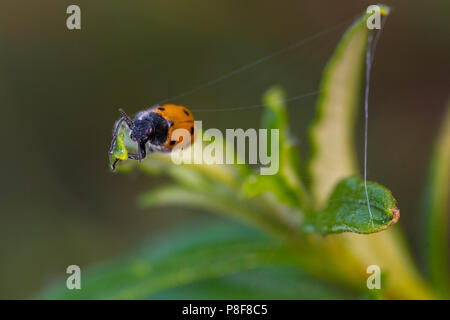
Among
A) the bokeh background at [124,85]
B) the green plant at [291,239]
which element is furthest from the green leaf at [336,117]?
the bokeh background at [124,85]

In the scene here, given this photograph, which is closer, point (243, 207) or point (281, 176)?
point (281, 176)

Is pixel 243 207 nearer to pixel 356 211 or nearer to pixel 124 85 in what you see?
pixel 356 211

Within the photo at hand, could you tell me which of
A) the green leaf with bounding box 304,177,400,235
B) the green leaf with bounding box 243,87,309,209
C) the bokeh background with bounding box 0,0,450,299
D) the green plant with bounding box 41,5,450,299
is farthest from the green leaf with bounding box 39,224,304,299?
the bokeh background with bounding box 0,0,450,299

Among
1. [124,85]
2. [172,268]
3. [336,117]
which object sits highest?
[124,85]

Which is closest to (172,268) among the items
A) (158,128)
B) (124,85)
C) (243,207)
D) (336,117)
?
(243,207)

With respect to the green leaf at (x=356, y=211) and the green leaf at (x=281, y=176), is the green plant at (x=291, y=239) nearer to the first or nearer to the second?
the green leaf at (x=281, y=176)

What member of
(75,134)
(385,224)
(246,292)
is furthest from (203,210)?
(385,224)
